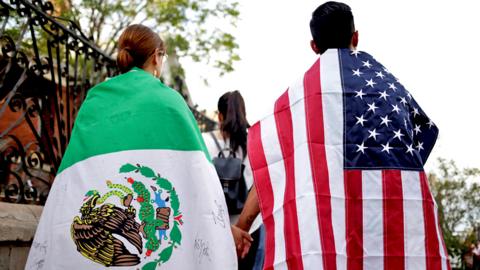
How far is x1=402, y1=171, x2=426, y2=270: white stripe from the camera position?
246 cm

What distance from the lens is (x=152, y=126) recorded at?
2.87 meters

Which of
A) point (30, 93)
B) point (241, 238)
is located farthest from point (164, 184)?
point (30, 93)

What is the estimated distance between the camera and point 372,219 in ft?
8.12

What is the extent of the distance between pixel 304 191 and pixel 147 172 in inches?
31.4

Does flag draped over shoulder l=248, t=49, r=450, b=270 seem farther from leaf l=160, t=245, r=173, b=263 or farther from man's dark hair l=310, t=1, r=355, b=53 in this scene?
leaf l=160, t=245, r=173, b=263

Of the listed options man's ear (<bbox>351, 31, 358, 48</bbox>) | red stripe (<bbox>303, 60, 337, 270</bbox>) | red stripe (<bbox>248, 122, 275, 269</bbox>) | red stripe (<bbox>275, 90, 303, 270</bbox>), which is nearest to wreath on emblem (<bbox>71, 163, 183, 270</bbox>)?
red stripe (<bbox>248, 122, 275, 269</bbox>)

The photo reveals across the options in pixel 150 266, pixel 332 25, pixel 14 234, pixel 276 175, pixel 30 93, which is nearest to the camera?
pixel 150 266

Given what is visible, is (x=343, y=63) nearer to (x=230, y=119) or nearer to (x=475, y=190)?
(x=230, y=119)

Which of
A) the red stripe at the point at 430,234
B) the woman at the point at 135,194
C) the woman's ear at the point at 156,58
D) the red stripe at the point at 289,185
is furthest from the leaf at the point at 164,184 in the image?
the red stripe at the point at 430,234

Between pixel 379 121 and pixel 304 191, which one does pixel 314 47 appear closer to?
pixel 379 121

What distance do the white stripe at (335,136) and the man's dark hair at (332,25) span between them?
0.10m

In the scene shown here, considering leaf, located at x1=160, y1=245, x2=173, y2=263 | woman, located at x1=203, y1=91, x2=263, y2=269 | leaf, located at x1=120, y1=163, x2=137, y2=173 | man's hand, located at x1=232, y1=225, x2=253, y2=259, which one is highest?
woman, located at x1=203, y1=91, x2=263, y2=269

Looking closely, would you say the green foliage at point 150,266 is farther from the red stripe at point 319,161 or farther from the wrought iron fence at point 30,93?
the wrought iron fence at point 30,93

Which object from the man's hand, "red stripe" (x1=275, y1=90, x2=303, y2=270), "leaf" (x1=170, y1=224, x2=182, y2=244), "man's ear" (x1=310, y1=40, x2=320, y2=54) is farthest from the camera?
the man's hand
